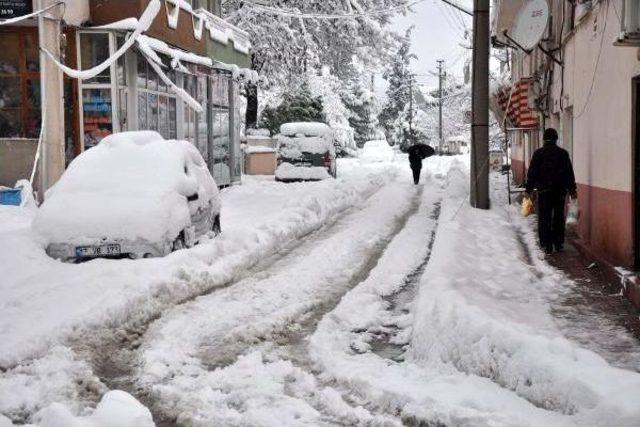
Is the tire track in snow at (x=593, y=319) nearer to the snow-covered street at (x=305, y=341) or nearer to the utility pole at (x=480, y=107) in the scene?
the snow-covered street at (x=305, y=341)

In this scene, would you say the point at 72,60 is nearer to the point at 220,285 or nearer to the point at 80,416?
the point at 220,285

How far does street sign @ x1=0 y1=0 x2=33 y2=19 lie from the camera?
16391 mm

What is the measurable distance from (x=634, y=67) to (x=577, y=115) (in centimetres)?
459

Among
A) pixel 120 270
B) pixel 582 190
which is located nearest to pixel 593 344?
pixel 120 270

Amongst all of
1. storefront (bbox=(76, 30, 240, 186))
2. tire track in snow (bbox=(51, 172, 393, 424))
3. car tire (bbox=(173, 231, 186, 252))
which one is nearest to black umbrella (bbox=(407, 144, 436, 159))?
storefront (bbox=(76, 30, 240, 186))

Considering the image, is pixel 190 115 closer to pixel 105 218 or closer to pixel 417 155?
pixel 417 155

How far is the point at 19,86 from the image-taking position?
18062mm

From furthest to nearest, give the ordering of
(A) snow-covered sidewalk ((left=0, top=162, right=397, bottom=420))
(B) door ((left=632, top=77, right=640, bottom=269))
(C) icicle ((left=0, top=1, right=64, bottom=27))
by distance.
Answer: (C) icicle ((left=0, top=1, right=64, bottom=27)) → (B) door ((left=632, top=77, right=640, bottom=269)) → (A) snow-covered sidewalk ((left=0, top=162, right=397, bottom=420))

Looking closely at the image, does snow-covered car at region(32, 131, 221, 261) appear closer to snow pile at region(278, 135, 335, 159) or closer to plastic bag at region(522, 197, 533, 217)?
plastic bag at region(522, 197, 533, 217)

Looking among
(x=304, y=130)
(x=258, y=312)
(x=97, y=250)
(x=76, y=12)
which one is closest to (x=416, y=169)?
(x=304, y=130)

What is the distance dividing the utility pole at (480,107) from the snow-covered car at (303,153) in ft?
33.9

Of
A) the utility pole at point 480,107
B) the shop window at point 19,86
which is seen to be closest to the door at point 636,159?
the utility pole at point 480,107

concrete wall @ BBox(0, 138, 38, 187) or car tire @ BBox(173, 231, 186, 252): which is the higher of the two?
concrete wall @ BBox(0, 138, 38, 187)

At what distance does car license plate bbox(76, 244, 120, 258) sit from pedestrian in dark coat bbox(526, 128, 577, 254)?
641 cm
